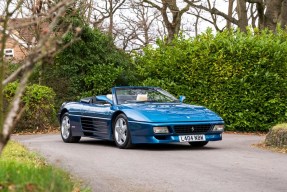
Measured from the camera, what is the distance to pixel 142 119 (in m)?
12.4

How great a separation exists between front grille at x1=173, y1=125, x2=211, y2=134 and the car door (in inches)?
66.5

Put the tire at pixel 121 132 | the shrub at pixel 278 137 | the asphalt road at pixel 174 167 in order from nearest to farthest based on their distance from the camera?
the asphalt road at pixel 174 167 → the tire at pixel 121 132 → the shrub at pixel 278 137

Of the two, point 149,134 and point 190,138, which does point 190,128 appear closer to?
point 190,138

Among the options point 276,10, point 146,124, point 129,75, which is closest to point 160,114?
point 146,124

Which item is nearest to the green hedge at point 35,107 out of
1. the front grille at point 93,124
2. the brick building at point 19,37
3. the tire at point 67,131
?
the brick building at point 19,37

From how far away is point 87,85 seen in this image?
883 inches

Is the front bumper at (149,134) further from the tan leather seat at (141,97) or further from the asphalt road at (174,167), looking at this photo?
the tan leather seat at (141,97)

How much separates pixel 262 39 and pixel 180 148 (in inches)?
291

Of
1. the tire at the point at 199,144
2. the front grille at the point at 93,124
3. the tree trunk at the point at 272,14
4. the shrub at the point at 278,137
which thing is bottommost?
the tire at the point at 199,144

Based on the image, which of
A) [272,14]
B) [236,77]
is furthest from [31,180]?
[272,14]

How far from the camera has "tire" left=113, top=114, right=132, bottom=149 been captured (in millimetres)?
12711

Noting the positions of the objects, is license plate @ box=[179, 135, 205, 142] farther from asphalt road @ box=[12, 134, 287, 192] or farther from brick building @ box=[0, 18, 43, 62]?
brick building @ box=[0, 18, 43, 62]

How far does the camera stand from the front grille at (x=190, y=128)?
1246 cm

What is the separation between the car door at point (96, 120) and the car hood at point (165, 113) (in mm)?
601
